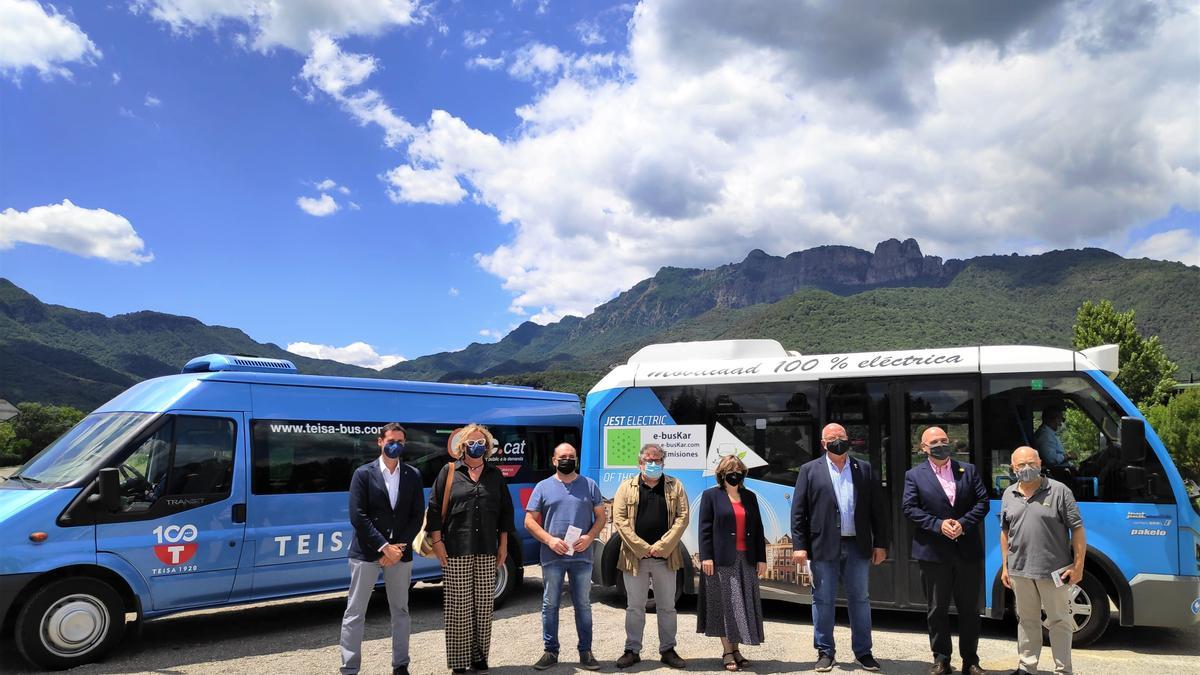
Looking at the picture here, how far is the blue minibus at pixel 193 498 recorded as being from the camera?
614 centimetres

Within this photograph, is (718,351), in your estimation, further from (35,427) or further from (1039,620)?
(35,427)

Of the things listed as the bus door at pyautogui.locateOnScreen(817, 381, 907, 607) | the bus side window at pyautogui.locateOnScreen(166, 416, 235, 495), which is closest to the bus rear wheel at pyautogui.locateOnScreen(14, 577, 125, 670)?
A: the bus side window at pyautogui.locateOnScreen(166, 416, 235, 495)

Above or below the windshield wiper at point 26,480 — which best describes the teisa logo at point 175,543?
below

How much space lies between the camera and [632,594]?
6.12 m

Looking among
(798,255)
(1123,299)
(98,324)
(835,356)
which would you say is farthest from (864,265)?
(835,356)

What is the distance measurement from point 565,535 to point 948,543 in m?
2.91

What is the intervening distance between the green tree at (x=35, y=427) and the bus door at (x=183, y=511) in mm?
69850

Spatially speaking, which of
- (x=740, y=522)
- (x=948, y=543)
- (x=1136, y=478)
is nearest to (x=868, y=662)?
(x=948, y=543)

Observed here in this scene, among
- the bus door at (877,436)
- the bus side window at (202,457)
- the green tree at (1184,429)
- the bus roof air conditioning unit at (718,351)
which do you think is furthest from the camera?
the green tree at (1184,429)

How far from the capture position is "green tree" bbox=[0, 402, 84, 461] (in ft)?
210

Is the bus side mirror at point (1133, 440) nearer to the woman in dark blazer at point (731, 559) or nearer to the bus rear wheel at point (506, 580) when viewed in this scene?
the woman in dark blazer at point (731, 559)

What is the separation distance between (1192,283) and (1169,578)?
96.0 meters

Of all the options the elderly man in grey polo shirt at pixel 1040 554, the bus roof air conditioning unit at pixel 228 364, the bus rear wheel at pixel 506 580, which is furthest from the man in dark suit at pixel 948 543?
the bus roof air conditioning unit at pixel 228 364

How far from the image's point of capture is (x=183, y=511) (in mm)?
6855
